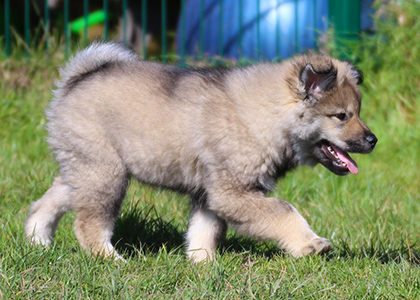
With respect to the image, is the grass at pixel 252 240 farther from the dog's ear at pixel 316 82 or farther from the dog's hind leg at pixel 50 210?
the dog's ear at pixel 316 82

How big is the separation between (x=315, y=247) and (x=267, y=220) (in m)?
0.27

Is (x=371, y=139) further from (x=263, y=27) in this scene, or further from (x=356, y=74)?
(x=263, y=27)

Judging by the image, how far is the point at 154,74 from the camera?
137 inches

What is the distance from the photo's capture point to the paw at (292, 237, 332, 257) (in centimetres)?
296

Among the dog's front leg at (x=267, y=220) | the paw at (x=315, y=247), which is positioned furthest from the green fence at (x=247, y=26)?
the paw at (x=315, y=247)

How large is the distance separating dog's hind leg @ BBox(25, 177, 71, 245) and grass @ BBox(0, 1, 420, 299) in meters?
0.07

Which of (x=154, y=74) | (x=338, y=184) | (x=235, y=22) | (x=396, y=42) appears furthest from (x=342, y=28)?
(x=154, y=74)

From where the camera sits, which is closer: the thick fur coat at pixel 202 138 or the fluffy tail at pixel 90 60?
the thick fur coat at pixel 202 138

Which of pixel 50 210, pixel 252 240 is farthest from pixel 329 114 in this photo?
A: pixel 50 210

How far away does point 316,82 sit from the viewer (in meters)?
3.13

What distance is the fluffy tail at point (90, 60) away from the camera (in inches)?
140

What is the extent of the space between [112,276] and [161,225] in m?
1.06

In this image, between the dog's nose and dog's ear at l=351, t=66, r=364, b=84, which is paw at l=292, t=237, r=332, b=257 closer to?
the dog's nose

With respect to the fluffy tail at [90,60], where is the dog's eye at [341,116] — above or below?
below
